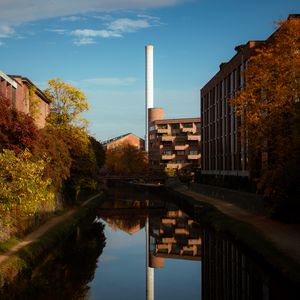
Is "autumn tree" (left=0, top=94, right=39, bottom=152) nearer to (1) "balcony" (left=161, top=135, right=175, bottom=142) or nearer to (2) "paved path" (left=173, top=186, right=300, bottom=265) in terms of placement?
(2) "paved path" (left=173, top=186, right=300, bottom=265)

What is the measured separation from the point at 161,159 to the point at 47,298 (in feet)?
407

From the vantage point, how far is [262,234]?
32.3 m

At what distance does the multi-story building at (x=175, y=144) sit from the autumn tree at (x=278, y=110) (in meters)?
98.0

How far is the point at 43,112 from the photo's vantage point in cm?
6469

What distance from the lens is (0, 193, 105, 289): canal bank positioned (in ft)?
79.7

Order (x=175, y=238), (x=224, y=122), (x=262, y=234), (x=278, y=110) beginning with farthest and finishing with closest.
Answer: (x=224, y=122) < (x=175, y=238) < (x=278, y=110) < (x=262, y=234)

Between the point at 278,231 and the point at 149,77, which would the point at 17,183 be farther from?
the point at 149,77

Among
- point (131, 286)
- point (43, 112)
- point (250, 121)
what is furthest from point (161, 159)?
point (131, 286)

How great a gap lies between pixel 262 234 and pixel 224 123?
154 ft

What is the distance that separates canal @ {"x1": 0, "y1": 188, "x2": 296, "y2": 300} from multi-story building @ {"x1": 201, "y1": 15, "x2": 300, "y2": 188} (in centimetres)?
2235

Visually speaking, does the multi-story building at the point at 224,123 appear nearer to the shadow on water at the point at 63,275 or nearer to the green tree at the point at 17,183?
the shadow on water at the point at 63,275

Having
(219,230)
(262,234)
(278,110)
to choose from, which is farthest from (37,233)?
(278,110)

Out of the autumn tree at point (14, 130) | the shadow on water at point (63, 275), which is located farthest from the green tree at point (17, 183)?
the autumn tree at point (14, 130)

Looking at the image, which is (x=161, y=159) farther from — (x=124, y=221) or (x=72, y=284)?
(x=72, y=284)
